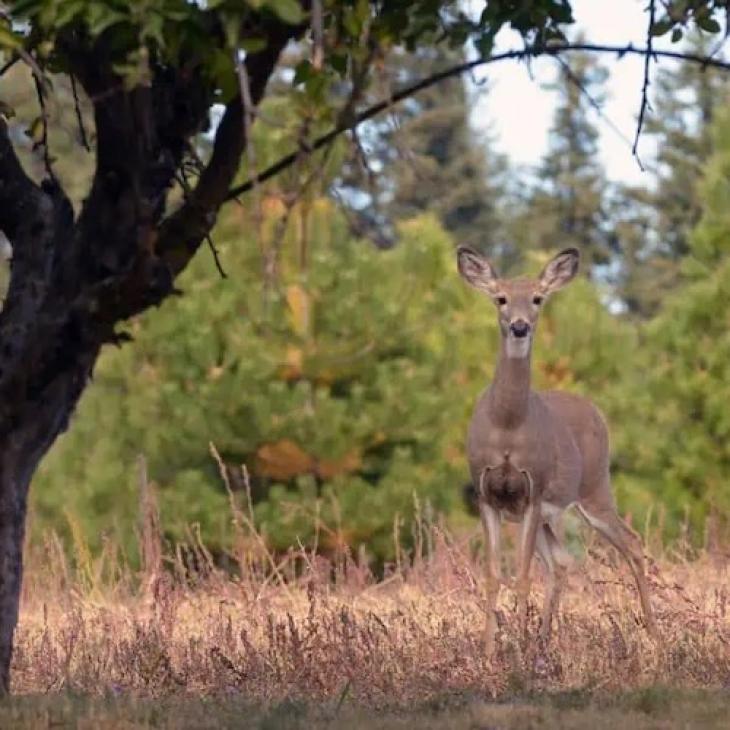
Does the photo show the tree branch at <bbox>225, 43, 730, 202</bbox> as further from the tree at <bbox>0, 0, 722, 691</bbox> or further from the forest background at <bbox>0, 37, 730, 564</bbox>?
the forest background at <bbox>0, 37, 730, 564</bbox>

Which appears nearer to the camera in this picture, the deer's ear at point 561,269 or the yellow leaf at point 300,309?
the deer's ear at point 561,269

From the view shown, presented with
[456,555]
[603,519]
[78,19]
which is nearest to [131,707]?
[78,19]

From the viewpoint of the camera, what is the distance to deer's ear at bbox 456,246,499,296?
396 inches

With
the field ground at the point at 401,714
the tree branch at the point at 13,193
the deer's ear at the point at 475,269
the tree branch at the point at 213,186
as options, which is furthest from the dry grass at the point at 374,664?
the tree branch at the point at 13,193

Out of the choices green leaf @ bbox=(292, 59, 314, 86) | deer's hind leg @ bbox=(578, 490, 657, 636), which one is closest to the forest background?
deer's hind leg @ bbox=(578, 490, 657, 636)

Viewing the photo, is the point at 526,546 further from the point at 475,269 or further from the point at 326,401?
the point at 326,401

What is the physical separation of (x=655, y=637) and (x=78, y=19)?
453 cm

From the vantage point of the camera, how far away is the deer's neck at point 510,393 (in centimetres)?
966

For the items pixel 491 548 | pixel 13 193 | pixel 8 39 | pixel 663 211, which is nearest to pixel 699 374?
pixel 491 548

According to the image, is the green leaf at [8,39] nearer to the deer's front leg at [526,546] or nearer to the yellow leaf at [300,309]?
the deer's front leg at [526,546]

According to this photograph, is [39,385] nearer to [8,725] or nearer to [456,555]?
[8,725]

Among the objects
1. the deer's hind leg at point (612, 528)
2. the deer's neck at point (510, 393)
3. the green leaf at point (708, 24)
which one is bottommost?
the deer's hind leg at point (612, 528)

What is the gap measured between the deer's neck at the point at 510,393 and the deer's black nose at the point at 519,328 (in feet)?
0.48

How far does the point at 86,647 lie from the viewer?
912 cm
